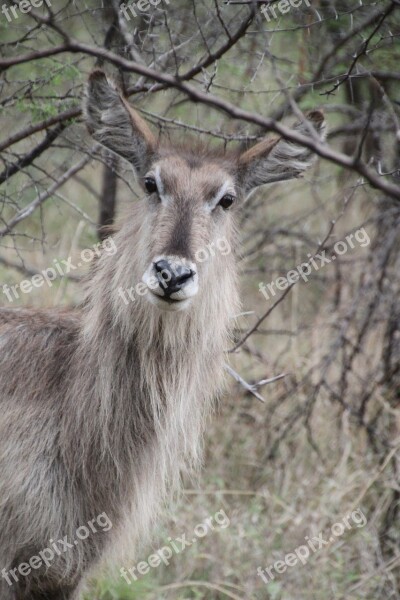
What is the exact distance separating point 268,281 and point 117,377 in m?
3.86

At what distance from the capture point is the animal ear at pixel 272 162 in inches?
182

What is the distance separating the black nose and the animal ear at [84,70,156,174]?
0.98 m

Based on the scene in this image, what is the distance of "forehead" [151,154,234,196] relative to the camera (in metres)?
4.26

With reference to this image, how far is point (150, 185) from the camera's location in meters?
4.35

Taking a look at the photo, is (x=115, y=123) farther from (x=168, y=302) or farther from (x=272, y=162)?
(x=168, y=302)

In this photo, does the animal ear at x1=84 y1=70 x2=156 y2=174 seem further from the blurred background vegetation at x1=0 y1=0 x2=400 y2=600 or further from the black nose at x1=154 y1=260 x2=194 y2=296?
the black nose at x1=154 y1=260 x2=194 y2=296

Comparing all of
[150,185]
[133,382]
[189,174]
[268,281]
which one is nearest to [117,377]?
[133,382]

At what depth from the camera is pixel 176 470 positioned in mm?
4605

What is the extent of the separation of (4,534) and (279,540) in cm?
243

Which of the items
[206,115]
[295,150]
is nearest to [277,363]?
[206,115]

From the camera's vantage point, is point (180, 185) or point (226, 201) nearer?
point (180, 185)

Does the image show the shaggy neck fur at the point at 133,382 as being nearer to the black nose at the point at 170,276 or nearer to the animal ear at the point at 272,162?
the black nose at the point at 170,276

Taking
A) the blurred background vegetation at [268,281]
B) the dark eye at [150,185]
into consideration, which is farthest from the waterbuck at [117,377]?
the blurred background vegetation at [268,281]

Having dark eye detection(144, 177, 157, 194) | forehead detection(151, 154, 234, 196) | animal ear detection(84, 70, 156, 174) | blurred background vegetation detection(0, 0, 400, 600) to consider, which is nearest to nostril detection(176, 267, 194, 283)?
forehead detection(151, 154, 234, 196)
